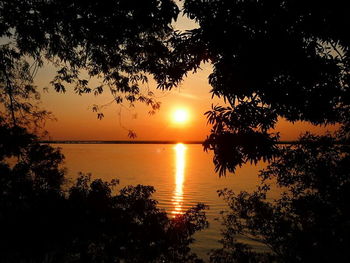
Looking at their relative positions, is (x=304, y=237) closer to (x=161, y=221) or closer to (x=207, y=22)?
(x=161, y=221)

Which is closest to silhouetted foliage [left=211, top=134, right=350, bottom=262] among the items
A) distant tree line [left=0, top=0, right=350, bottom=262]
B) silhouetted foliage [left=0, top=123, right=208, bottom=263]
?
distant tree line [left=0, top=0, right=350, bottom=262]

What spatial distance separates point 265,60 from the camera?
607cm

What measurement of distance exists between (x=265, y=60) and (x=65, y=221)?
10908mm

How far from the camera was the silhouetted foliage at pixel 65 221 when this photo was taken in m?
11.2

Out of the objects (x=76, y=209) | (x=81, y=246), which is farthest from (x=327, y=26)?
(x=81, y=246)

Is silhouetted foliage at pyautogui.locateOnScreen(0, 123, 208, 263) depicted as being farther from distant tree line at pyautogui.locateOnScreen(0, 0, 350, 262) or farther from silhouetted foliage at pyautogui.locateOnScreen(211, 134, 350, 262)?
silhouetted foliage at pyautogui.locateOnScreen(211, 134, 350, 262)

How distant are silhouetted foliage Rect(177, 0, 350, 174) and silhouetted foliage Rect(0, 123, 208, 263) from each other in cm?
718

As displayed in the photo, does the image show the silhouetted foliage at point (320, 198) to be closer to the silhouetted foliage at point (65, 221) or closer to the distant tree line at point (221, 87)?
the distant tree line at point (221, 87)

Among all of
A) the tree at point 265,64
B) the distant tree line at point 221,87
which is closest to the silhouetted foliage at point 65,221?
the distant tree line at point 221,87

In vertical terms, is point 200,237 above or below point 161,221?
below

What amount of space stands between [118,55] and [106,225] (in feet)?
25.9

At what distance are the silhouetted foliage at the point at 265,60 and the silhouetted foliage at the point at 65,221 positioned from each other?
718cm

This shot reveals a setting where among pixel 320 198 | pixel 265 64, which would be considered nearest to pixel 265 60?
pixel 265 64

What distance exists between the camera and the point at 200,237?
2755 centimetres
